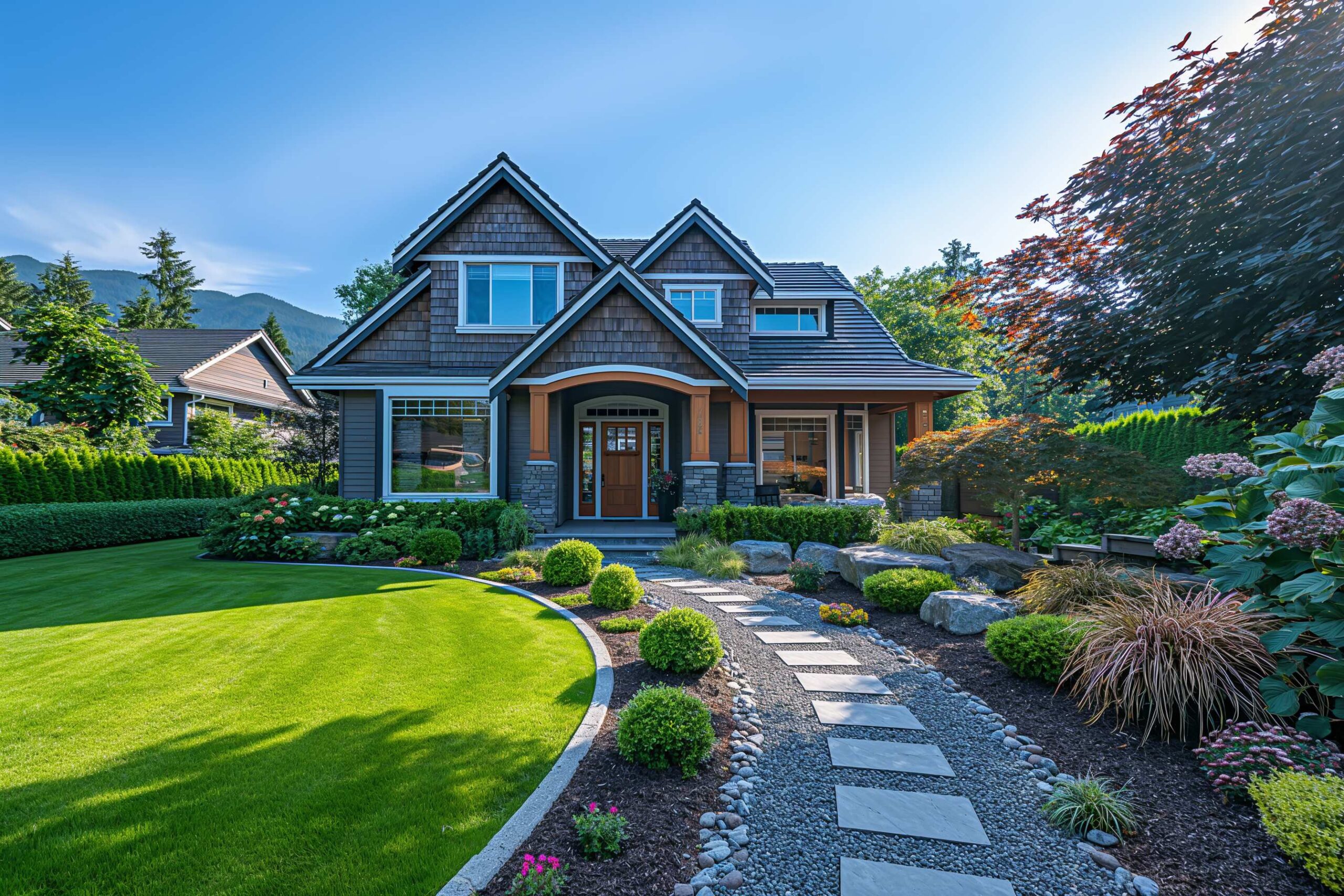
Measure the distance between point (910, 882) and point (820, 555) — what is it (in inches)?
259

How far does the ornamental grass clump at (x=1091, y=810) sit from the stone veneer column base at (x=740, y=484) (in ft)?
28.9

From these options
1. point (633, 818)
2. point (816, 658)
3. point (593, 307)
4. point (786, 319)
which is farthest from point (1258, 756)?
point (786, 319)

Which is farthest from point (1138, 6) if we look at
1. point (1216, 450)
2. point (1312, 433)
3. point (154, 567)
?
point (154, 567)

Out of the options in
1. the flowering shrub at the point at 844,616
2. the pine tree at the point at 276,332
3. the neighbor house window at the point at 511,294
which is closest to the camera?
the flowering shrub at the point at 844,616

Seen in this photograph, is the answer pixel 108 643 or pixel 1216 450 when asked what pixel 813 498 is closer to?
pixel 1216 450

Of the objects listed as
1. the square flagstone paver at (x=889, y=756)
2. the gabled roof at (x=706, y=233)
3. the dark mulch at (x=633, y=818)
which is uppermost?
the gabled roof at (x=706, y=233)

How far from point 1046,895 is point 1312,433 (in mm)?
3590

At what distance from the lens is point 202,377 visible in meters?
22.1

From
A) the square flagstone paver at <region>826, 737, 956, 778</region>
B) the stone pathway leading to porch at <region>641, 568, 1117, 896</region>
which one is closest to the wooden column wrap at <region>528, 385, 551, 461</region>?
the stone pathway leading to porch at <region>641, 568, 1117, 896</region>

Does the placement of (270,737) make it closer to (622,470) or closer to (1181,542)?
(1181,542)

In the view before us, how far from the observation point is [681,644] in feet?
14.6

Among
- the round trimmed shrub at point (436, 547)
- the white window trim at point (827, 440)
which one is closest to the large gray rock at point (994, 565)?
the white window trim at point (827, 440)

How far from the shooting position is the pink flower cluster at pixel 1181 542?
375 centimetres

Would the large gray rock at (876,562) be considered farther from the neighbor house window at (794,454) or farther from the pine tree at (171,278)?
the pine tree at (171,278)
